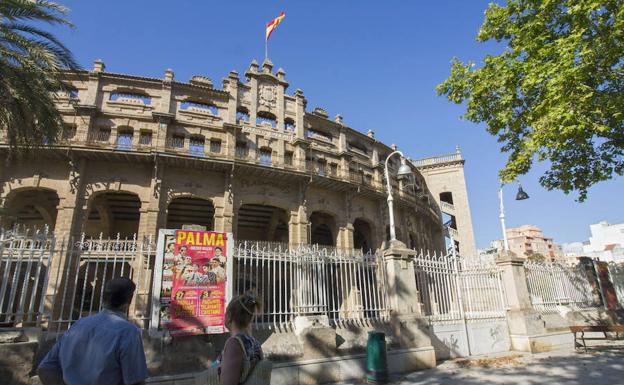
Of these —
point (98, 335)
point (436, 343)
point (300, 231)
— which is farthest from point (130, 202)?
point (98, 335)

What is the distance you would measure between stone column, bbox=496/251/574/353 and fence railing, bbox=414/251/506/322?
28cm

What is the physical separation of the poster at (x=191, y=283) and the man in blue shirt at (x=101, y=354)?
359cm

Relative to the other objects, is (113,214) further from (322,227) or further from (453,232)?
(453,232)

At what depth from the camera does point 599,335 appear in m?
12.3

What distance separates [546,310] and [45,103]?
1600 cm

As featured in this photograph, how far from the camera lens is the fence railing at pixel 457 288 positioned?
9.46 metres

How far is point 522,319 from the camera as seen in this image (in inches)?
388

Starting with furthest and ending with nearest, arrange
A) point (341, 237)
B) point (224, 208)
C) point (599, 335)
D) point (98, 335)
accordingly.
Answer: point (341, 237), point (224, 208), point (599, 335), point (98, 335)

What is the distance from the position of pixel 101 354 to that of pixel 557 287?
46.7 ft

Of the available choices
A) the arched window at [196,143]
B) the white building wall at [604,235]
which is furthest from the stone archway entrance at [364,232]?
the white building wall at [604,235]

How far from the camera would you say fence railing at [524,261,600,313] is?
1130cm

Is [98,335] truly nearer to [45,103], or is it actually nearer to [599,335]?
[45,103]

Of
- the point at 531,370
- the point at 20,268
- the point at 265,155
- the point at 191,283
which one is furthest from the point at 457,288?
the point at 265,155

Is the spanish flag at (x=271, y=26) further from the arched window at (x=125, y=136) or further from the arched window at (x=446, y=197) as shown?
the arched window at (x=446, y=197)
